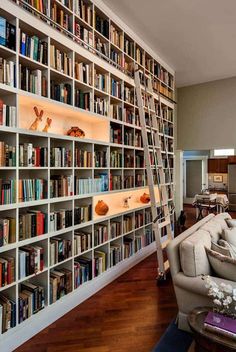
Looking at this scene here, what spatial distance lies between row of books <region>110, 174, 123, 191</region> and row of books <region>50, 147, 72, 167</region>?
889 mm

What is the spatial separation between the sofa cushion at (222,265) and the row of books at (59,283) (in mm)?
1480

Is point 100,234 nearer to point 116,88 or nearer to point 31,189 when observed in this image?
point 31,189

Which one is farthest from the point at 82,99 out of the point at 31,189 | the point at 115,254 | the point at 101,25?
the point at 115,254

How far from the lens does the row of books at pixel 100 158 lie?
3.24 m

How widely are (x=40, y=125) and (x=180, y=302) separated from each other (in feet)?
7.49

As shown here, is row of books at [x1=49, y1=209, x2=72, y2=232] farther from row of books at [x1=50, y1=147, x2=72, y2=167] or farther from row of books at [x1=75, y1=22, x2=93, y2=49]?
row of books at [x1=75, y1=22, x2=93, y2=49]

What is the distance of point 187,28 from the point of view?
397 cm

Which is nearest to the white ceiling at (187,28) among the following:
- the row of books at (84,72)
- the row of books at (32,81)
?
the row of books at (84,72)

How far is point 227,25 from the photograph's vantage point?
390 cm

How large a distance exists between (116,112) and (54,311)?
260 centimetres

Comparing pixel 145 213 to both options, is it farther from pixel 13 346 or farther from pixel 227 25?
pixel 227 25

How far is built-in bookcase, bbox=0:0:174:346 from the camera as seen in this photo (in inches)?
86.3

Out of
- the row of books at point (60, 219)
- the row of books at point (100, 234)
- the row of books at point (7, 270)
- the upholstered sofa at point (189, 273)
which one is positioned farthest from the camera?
the row of books at point (100, 234)

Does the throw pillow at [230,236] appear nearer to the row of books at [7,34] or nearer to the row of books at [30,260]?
the row of books at [30,260]
